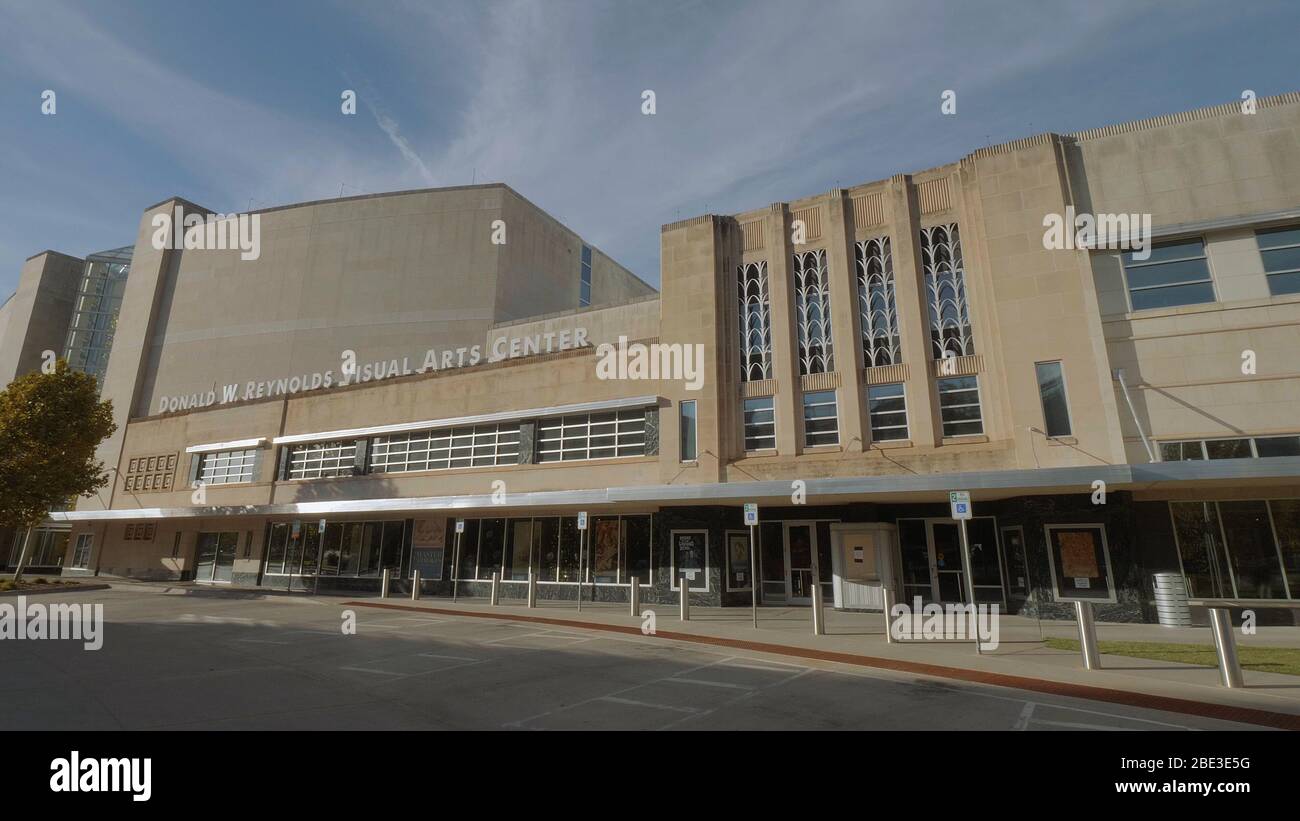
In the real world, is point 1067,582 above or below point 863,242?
below

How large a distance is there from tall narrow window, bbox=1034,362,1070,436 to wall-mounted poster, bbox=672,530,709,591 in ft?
35.1

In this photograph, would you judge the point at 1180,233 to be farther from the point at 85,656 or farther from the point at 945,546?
the point at 85,656

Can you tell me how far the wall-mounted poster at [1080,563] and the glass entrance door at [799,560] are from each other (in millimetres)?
6725

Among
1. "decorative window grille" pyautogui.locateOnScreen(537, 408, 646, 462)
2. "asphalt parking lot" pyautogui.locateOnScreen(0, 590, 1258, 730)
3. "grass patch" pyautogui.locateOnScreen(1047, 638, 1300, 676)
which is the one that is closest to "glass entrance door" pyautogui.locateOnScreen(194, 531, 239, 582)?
"decorative window grille" pyautogui.locateOnScreen(537, 408, 646, 462)

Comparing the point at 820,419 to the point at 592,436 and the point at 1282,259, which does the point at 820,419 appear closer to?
the point at 592,436

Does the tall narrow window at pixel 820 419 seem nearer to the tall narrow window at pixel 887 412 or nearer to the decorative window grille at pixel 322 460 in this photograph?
the tall narrow window at pixel 887 412

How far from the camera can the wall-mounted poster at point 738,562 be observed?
2116cm

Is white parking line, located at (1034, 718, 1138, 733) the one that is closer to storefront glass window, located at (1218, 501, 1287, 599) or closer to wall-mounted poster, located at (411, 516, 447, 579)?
storefront glass window, located at (1218, 501, 1287, 599)

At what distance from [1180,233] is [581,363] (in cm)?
1907

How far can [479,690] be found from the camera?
8586 millimetres

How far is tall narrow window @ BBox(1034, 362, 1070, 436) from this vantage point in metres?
17.8

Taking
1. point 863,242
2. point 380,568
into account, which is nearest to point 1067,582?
point 863,242

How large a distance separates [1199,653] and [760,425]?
40.5 ft

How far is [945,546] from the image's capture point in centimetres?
1983
